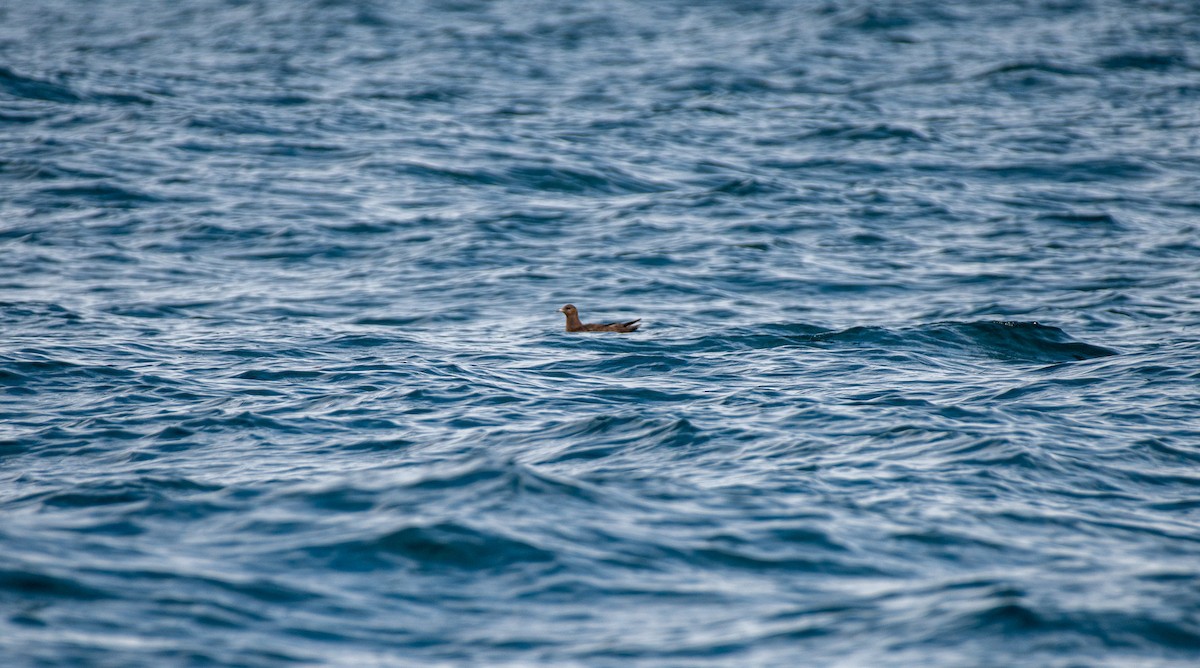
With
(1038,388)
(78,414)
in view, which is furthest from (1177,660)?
(78,414)

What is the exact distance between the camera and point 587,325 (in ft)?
45.2

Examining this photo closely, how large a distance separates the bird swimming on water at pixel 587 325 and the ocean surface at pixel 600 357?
29cm

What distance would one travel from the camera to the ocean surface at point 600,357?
7.12 meters

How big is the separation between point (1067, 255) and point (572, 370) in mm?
7832

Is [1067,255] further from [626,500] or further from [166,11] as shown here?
[166,11]

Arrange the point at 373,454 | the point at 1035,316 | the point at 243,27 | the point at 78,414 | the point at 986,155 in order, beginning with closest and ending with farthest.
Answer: the point at 373,454
the point at 78,414
the point at 1035,316
the point at 986,155
the point at 243,27

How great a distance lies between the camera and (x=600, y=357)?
42.7 feet

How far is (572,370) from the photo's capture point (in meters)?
12.5

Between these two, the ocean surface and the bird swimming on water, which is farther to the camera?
the bird swimming on water

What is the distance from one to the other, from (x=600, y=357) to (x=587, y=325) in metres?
0.85

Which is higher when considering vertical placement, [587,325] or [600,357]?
[587,325]

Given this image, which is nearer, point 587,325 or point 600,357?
point 600,357

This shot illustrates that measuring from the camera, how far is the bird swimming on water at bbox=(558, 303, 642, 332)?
13.7 meters

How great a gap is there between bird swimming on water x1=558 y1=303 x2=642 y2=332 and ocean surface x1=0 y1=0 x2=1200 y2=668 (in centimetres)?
29
